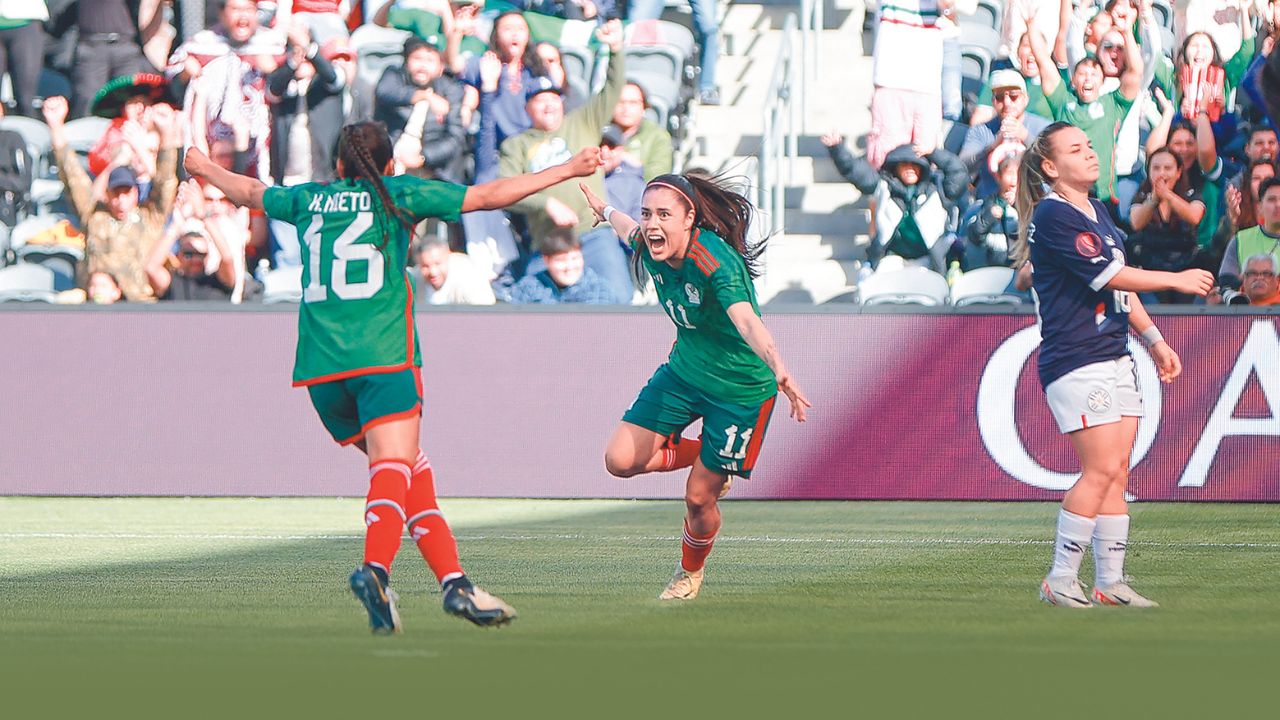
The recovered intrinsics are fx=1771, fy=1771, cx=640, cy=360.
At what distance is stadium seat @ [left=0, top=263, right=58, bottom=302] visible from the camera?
12609 mm

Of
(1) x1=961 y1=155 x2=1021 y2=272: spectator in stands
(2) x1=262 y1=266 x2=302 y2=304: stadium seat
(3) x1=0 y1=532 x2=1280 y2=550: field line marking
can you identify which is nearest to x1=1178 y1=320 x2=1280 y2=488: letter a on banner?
(1) x1=961 y1=155 x2=1021 y2=272: spectator in stands

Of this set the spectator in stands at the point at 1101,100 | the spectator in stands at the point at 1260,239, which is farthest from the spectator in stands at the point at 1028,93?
the spectator in stands at the point at 1260,239

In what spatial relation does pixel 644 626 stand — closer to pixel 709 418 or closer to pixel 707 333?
pixel 709 418

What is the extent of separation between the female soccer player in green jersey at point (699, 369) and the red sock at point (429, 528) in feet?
3.24

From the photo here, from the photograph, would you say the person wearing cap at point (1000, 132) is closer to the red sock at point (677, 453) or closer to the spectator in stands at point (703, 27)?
the spectator in stands at point (703, 27)

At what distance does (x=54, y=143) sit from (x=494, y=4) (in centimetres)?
359

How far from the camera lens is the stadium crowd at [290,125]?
41.5 feet

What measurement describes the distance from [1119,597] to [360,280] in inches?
118

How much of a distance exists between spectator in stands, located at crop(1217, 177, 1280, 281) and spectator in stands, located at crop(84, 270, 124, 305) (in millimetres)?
7672

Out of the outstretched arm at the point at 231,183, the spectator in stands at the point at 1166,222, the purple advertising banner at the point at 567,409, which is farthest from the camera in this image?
the spectator in stands at the point at 1166,222

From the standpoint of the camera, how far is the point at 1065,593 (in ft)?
21.4

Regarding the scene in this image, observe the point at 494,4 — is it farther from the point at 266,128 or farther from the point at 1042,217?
the point at 1042,217

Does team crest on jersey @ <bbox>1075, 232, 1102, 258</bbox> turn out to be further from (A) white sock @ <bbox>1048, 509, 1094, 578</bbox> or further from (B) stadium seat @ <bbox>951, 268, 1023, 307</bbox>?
(B) stadium seat @ <bbox>951, 268, 1023, 307</bbox>

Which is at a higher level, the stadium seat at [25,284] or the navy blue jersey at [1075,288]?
the navy blue jersey at [1075,288]
